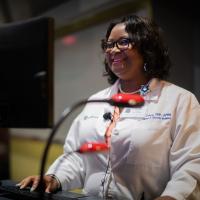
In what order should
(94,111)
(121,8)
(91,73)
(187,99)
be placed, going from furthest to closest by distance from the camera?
(91,73) → (121,8) → (94,111) → (187,99)

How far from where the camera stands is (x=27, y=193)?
1109 mm

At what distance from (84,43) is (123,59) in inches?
68.9

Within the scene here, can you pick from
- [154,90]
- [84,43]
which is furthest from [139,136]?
[84,43]

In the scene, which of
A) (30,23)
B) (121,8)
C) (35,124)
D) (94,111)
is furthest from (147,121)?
(121,8)

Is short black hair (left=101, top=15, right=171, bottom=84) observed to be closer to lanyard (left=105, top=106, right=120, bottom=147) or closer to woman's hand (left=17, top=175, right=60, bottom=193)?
lanyard (left=105, top=106, right=120, bottom=147)

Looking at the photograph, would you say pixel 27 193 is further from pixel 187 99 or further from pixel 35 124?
pixel 187 99

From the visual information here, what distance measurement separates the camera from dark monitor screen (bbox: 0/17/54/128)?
1021 mm

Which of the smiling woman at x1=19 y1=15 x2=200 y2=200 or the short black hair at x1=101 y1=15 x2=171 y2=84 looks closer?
the smiling woman at x1=19 y1=15 x2=200 y2=200

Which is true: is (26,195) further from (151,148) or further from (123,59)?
(123,59)

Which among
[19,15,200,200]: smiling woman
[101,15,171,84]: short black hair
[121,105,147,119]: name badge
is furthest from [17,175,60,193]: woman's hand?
[101,15,171,84]: short black hair

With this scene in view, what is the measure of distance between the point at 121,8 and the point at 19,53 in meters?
1.73

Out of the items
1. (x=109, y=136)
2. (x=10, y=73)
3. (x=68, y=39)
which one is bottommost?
(x=109, y=136)

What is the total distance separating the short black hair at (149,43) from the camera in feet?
4.81

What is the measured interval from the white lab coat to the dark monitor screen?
44 centimetres
